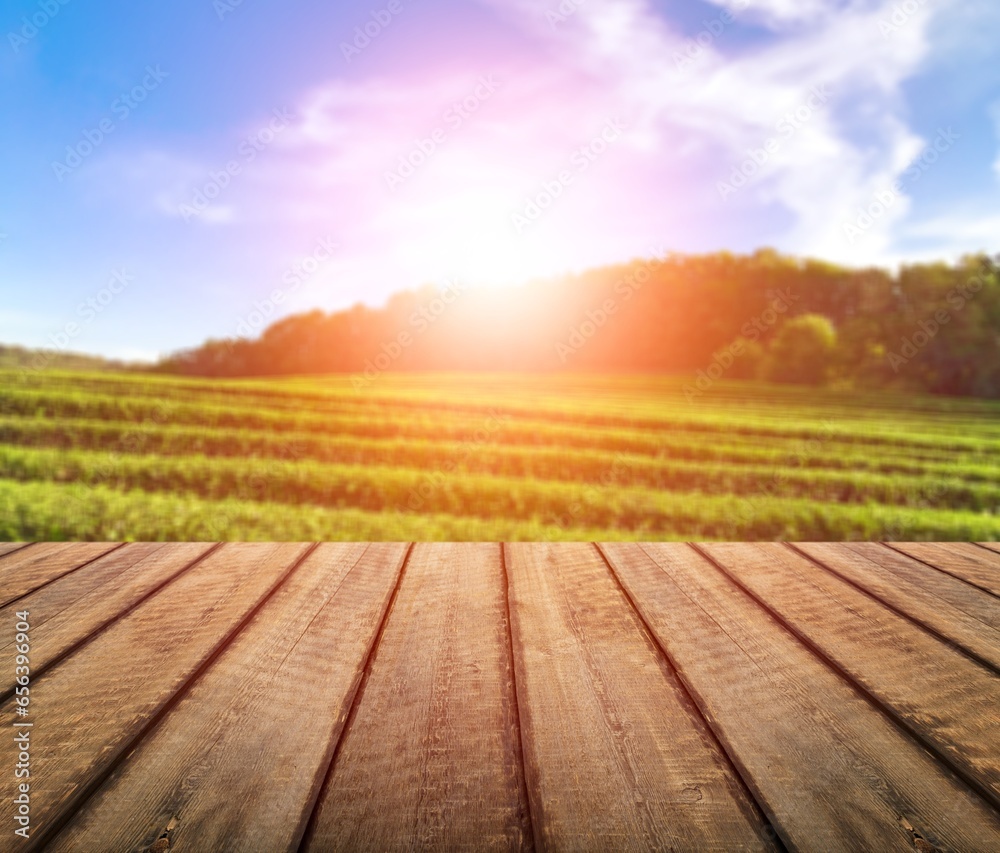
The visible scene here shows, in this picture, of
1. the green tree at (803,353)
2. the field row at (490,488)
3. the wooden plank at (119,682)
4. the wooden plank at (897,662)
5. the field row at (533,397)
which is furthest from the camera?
the green tree at (803,353)

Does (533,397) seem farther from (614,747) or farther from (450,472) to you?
(614,747)

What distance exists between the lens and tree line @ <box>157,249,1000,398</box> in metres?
37.8

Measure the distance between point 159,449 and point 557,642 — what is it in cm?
1238

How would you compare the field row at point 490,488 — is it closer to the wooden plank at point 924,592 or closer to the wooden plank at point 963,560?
the wooden plank at point 963,560

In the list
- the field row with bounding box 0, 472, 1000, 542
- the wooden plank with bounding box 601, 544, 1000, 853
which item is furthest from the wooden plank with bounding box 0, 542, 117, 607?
the field row with bounding box 0, 472, 1000, 542

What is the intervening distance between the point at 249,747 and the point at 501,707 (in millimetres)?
516

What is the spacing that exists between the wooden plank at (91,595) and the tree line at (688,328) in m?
42.5

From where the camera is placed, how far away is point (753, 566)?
229 centimetres

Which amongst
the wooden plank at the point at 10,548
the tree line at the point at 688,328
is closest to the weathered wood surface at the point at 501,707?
the wooden plank at the point at 10,548

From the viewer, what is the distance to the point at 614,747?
3.94ft

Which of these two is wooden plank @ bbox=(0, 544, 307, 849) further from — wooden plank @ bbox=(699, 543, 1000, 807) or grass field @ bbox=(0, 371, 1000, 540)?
grass field @ bbox=(0, 371, 1000, 540)

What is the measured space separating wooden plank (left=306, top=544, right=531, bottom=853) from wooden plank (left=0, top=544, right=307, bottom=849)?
45 centimetres

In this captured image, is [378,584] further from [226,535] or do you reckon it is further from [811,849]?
[226,535]

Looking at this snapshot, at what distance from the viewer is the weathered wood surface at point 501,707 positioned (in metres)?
1.02
